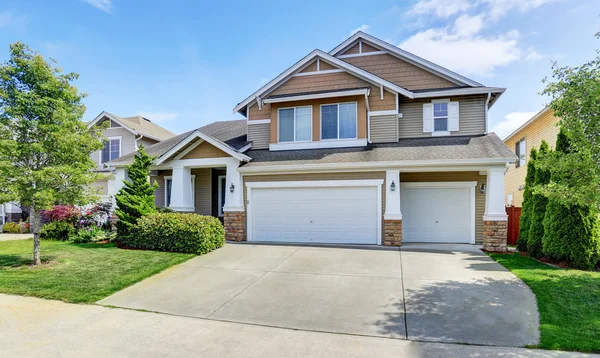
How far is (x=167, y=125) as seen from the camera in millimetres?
26469

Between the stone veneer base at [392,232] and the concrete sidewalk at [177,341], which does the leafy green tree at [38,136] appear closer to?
the concrete sidewalk at [177,341]

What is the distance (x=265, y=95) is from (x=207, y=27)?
11.8 ft

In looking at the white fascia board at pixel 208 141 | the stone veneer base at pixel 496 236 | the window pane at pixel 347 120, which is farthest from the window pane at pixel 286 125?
the stone veneer base at pixel 496 236

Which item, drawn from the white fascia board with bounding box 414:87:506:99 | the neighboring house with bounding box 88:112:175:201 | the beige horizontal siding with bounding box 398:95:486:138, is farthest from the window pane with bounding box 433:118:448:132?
the neighboring house with bounding box 88:112:175:201

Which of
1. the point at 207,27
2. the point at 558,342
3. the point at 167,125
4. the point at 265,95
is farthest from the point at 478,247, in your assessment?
the point at 167,125

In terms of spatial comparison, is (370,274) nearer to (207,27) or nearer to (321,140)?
(321,140)

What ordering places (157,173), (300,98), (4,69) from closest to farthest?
(4,69) < (300,98) < (157,173)

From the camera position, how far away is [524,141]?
1939cm

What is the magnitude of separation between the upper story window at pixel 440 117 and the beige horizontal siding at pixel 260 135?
6.94 metres

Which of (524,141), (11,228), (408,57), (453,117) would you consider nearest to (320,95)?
(408,57)

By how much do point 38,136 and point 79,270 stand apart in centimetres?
358

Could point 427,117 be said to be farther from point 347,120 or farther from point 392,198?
point 392,198

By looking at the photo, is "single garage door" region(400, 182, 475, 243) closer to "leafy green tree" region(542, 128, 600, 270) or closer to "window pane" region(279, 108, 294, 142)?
"leafy green tree" region(542, 128, 600, 270)

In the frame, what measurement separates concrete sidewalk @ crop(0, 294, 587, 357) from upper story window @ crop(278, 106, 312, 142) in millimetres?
9236
